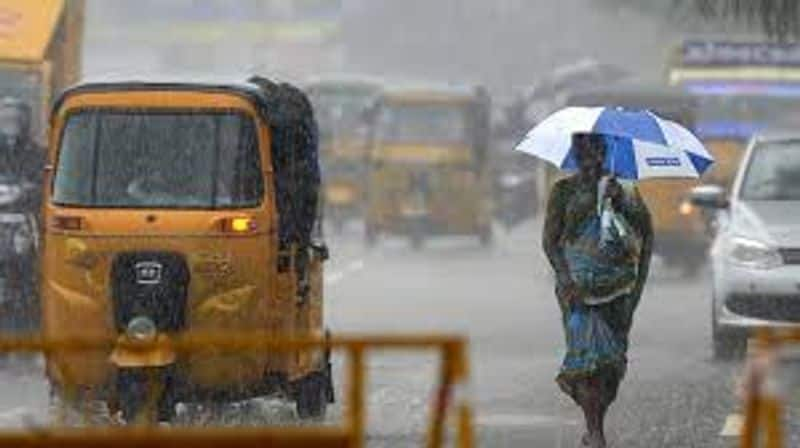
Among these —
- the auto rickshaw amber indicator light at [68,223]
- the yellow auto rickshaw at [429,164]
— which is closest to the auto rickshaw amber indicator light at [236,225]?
the auto rickshaw amber indicator light at [68,223]

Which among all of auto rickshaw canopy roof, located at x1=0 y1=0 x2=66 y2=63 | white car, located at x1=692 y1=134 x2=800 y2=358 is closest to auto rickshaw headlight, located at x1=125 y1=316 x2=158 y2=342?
white car, located at x1=692 y1=134 x2=800 y2=358

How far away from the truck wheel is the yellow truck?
5.47 m

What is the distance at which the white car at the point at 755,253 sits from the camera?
1570 centimetres

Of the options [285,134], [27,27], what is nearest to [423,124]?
[27,27]

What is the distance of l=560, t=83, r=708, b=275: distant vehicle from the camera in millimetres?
25062

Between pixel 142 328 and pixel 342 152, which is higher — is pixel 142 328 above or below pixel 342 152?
below

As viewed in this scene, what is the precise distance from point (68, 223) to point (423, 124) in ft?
72.6

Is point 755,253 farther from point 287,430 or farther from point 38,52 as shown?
point 287,430

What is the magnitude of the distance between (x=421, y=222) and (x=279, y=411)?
789 inches

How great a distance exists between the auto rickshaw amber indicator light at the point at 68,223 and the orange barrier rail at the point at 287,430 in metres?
4.26

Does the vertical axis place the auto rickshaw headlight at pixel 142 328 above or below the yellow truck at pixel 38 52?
below

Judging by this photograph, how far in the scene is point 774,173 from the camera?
17.3 meters

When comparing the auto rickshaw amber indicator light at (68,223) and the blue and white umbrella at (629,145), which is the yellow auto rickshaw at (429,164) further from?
the auto rickshaw amber indicator light at (68,223)

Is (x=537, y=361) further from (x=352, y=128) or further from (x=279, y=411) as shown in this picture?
(x=352, y=128)
